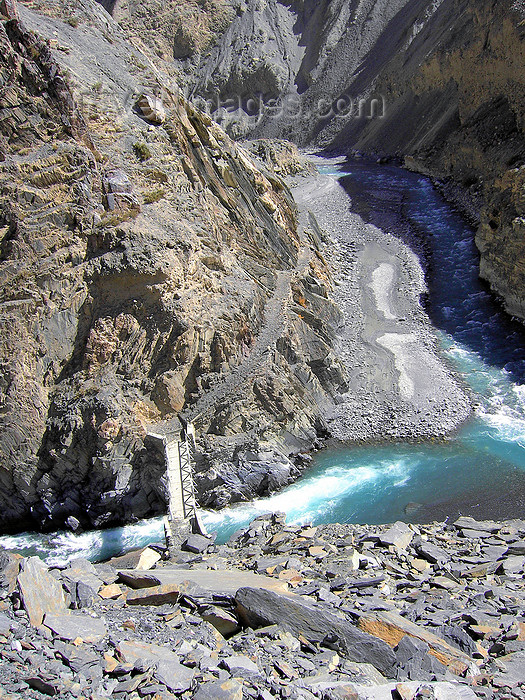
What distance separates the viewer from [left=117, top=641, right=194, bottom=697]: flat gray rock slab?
8.91 m

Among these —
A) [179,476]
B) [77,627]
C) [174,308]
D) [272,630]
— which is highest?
[174,308]

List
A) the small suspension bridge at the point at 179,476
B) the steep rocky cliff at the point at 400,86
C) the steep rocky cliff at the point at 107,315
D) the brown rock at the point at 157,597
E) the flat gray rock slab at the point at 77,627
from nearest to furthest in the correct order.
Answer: the flat gray rock slab at the point at 77,627 < the brown rock at the point at 157,597 < the small suspension bridge at the point at 179,476 < the steep rocky cliff at the point at 107,315 < the steep rocky cliff at the point at 400,86

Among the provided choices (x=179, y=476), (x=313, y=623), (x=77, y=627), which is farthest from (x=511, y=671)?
(x=179, y=476)

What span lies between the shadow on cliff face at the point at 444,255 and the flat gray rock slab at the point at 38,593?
88.8 ft

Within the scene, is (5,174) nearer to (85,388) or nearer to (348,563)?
(85,388)

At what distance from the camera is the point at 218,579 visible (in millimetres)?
14625

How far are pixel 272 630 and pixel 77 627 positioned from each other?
11.8 feet

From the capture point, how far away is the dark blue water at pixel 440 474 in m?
24.3

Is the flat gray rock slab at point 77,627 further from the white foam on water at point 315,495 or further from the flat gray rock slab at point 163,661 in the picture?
the white foam on water at point 315,495

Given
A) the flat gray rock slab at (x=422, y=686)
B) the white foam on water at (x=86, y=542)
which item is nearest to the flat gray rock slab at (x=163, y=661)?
the flat gray rock slab at (x=422, y=686)

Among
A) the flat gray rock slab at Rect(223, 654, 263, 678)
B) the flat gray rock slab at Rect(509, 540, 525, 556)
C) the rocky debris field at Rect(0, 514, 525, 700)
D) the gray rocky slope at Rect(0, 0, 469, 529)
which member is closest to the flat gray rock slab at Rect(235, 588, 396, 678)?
the rocky debris field at Rect(0, 514, 525, 700)

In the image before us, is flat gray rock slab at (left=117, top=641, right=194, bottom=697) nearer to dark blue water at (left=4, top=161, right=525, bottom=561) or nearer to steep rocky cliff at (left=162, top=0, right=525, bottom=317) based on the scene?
dark blue water at (left=4, top=161, right=525, bottom=561)

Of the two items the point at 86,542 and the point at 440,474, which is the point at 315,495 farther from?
the point at 86,542

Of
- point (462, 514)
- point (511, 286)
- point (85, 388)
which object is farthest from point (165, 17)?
point (462, 514)
